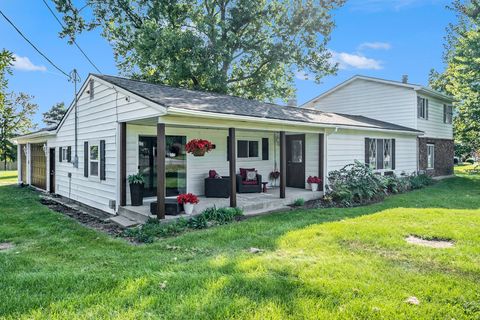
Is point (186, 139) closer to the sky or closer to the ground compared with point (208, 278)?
closer to the sky

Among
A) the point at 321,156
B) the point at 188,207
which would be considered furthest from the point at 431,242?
the point at 321,156

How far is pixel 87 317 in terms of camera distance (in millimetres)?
2936

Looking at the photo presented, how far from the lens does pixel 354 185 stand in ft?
34.9

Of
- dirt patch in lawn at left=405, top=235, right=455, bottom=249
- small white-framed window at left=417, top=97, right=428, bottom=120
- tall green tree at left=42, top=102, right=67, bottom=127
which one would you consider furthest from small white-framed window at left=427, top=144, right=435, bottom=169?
tall green tree at left=42, top=102, right=67, bottom=127

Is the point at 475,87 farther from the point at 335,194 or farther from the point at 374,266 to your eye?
the point at 374,266

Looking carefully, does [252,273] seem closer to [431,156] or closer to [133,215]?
[133,215]

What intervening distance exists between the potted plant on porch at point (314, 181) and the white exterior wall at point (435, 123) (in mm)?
9060

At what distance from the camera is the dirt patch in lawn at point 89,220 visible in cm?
724

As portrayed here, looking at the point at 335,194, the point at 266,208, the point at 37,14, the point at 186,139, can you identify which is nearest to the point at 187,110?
the point at 186,139

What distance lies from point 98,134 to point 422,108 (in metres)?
16.5

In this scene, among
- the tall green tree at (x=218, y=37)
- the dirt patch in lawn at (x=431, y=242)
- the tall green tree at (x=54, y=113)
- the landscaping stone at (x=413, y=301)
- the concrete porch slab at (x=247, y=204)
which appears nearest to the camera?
the landscaping stone at (x=413, y=301)

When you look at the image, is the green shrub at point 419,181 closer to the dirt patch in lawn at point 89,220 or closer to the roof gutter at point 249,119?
the roof gutter at point 249,119

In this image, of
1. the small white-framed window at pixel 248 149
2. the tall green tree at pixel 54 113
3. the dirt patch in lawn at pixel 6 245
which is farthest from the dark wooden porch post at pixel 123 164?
the tall green tree at pixel 54 113

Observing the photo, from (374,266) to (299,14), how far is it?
18.7 m
